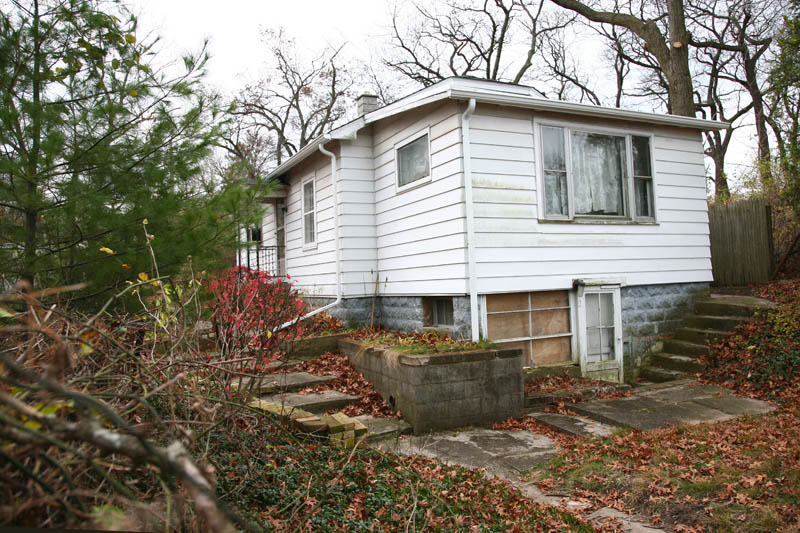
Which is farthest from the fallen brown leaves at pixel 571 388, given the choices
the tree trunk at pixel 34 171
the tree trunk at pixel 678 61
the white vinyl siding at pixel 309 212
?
the tree trunk at pixel 678 61

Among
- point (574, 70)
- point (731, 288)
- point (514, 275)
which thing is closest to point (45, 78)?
point (514, 275)

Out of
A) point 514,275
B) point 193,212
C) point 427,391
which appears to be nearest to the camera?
point 193,212

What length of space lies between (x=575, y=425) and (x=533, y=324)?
2.23m

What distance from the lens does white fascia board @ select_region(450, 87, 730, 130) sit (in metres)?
7.69

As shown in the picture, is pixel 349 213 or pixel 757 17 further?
pixel 757 17

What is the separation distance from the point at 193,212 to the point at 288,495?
371 centimetres

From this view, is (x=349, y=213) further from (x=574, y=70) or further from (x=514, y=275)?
(x=574, y=70)

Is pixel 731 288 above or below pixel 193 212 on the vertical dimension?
below

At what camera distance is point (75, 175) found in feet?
17.4

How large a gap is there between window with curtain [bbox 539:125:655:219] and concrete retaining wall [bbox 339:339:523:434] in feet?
9.45

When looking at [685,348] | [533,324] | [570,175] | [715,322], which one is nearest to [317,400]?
[533,324]

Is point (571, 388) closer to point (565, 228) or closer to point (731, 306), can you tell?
point (565, 228)

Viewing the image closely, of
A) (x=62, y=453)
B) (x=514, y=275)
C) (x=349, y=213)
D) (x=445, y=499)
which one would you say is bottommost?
(x=445, y=499)

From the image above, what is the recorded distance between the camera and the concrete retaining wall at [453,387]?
21.1ft
